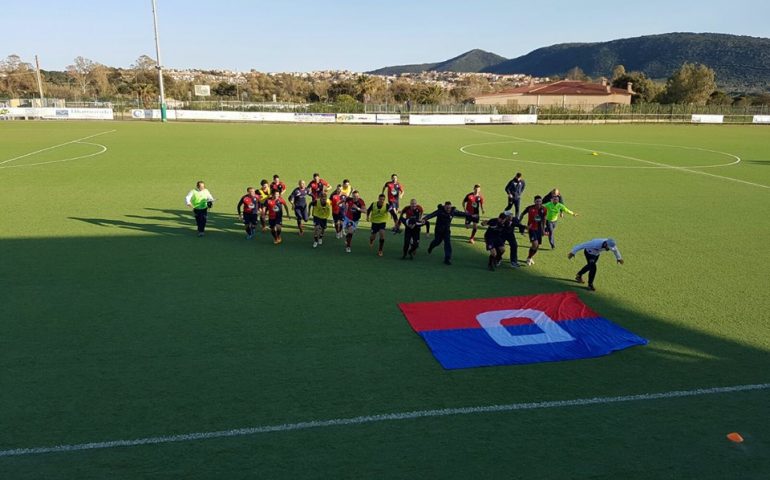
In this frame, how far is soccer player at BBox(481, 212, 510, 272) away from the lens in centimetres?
1147

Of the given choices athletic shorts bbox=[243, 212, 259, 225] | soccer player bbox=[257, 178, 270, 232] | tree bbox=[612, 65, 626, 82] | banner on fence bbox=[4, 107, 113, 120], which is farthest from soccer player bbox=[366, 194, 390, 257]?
tree bbox=[612, 65, 626, 82]

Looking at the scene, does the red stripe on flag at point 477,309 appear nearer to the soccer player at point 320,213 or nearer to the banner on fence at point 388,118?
the soccer player at point 320,213

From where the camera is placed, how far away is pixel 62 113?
59.0 m

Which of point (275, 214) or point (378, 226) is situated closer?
point (378, 226)

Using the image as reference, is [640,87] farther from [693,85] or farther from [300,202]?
[300,202]

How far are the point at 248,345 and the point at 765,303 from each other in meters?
9.50

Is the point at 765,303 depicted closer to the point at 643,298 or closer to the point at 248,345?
the point at 643,298

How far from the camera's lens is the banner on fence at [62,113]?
57.3m

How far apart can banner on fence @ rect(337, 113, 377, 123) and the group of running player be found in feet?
158

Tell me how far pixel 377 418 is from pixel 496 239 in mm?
6315

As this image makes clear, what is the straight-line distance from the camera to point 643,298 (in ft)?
33.3

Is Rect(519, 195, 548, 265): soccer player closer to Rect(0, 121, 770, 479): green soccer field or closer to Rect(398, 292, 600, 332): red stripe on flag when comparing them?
Rect(0, 121, 770, 479): green soccer field

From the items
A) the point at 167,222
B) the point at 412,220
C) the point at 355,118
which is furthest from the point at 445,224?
the point at 355,118

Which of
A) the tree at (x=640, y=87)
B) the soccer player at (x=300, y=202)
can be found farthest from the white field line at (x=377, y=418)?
the tree at (x=640, y=87)
